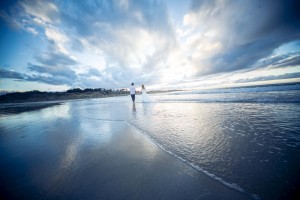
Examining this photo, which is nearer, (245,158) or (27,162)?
(245,158)

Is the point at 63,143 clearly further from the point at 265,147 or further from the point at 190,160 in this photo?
the point at 265,147

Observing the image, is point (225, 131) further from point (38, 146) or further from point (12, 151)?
point (12, 151)

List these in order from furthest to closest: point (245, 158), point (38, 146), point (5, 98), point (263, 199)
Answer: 1. point (5, 98)
2. point (38, 146)
3. point (245, 158)
4. point (263, 199)

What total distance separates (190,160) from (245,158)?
3.29 feet

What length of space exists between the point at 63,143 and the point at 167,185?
3.34 meters

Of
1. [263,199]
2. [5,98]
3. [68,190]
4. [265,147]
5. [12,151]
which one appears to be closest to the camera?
[263,199]

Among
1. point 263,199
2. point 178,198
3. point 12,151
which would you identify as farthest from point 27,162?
point 263,199

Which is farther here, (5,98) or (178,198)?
(5,98)

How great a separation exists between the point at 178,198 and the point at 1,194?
2524mm

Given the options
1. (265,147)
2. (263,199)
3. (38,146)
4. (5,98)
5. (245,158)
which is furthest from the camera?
(5,98)

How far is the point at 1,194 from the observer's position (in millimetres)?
1731

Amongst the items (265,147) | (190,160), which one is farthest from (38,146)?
(265,147)

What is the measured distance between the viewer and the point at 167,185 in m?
1.73

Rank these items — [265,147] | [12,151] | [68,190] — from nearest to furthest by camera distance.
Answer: [68,190]
[265,147]
[12,151]
